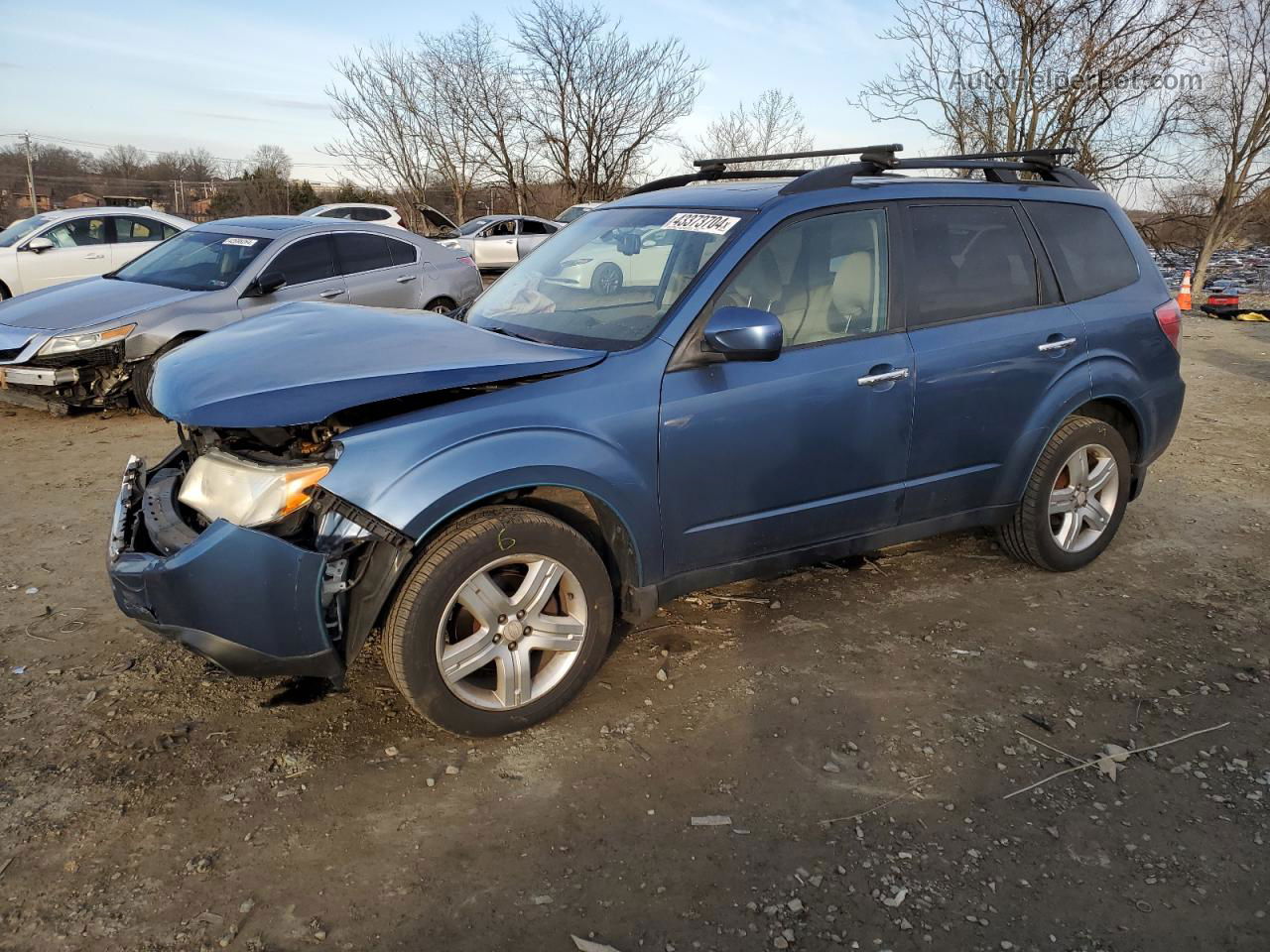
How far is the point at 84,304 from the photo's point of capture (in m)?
7.45

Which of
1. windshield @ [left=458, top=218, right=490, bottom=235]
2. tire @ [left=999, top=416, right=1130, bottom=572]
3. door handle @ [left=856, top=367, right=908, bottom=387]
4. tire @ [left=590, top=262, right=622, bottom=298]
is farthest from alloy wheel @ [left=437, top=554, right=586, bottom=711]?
windshield @ [left=458, top=218, right=490, bottom=235]

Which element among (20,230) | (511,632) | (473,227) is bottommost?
(511,632)

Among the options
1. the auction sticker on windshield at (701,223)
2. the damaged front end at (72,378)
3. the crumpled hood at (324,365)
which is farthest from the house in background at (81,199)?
A: the auction sticker on windshield at (701,223)

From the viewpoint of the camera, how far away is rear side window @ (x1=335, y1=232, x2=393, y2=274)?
331 inches

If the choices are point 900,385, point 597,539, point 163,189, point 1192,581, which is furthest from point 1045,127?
point 163,189

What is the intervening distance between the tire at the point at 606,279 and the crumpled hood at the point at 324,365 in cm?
53

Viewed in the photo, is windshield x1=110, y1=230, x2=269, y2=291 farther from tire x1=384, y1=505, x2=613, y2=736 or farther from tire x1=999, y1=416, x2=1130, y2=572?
tire x1=999, y1=416, x2=1130, y2=572

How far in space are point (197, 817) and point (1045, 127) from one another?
1581 cm

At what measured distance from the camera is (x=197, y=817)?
2.74 metres

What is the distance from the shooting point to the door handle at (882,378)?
3.66m

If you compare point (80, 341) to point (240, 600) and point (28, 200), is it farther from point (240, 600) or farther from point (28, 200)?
point (28, 200)

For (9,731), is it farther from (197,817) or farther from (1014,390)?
(1014,390)

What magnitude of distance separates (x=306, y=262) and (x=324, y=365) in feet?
18.7

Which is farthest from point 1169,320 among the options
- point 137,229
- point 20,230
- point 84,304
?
point 20,230
